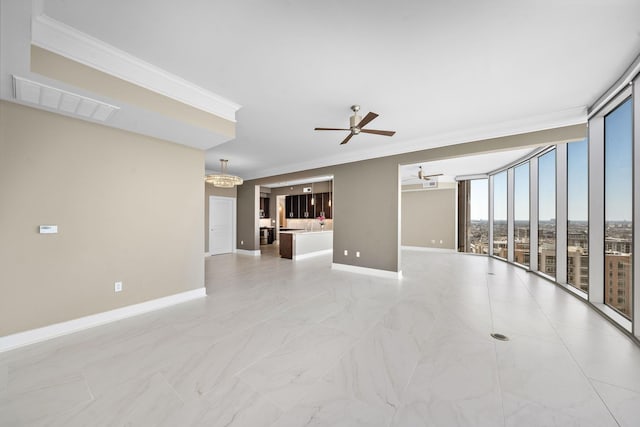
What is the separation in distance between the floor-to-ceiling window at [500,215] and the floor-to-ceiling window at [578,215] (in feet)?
9.41

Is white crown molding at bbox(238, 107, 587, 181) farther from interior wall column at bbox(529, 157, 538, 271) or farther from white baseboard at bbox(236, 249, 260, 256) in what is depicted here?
white baseboard at bbox(236, 249, 260, 256)

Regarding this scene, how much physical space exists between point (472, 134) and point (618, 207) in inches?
81.4

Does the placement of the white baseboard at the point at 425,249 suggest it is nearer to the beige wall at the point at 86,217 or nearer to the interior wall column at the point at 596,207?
the interior wall column at the point at 596,207

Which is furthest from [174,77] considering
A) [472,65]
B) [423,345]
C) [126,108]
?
[423,345]

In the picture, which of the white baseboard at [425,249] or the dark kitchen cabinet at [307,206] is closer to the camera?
the white baseboard at [425,249]

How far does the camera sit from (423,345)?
7.98 feet

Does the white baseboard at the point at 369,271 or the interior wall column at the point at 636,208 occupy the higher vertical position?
the interior wall column at the point at 636,208

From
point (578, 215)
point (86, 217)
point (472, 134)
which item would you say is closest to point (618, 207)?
point (578, 215)

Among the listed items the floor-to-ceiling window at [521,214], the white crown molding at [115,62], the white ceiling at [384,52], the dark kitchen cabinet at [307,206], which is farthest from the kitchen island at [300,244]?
the floor-to-ceiling window at [521,214]

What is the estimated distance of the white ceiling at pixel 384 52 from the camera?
1.80m

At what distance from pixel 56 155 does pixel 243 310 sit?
2.82 meters

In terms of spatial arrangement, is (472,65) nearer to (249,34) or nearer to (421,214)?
(249,34)

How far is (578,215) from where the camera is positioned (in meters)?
3.88

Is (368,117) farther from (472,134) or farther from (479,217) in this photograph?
(479,217)
